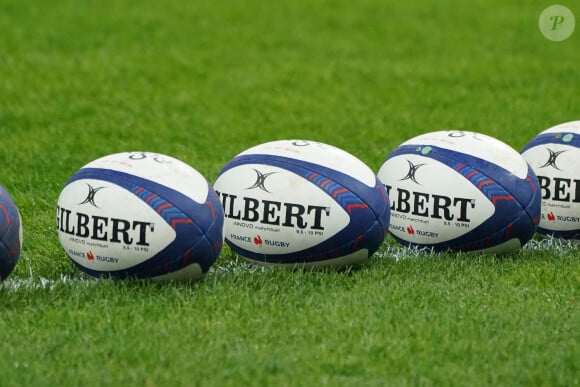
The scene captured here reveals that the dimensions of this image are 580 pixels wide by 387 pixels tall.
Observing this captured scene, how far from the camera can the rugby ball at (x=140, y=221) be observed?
19.0 feet

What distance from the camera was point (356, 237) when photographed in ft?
20.5

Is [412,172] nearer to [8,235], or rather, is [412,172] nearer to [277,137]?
[8,235]

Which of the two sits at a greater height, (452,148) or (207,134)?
(452,148)

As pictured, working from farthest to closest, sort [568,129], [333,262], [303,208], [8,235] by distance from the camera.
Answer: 1. [568,129]
2. [333,262]
3. [303,208]
4. [8,235]

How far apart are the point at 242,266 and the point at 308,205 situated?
0.56m

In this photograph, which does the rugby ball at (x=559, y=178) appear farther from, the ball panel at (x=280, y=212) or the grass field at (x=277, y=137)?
the ball panel at (x=280, y=212)

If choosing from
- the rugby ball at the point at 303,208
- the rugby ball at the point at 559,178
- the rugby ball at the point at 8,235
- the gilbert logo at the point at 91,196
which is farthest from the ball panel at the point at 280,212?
the rugby ball at the point at 559,178

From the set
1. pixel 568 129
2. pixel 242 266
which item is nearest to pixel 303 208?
pixel 242 266

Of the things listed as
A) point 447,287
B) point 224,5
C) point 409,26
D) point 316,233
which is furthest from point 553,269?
point 224,5

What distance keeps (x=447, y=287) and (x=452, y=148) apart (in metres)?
0.99

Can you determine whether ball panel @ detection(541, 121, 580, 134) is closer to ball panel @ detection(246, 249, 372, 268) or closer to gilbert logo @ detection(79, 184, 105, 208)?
ball panel @ detection(246, 249, 372, 268)

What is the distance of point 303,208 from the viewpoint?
616 cm

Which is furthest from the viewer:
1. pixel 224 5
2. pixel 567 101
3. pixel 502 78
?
pixel 224 5

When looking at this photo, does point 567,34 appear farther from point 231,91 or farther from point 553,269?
point 553,269
